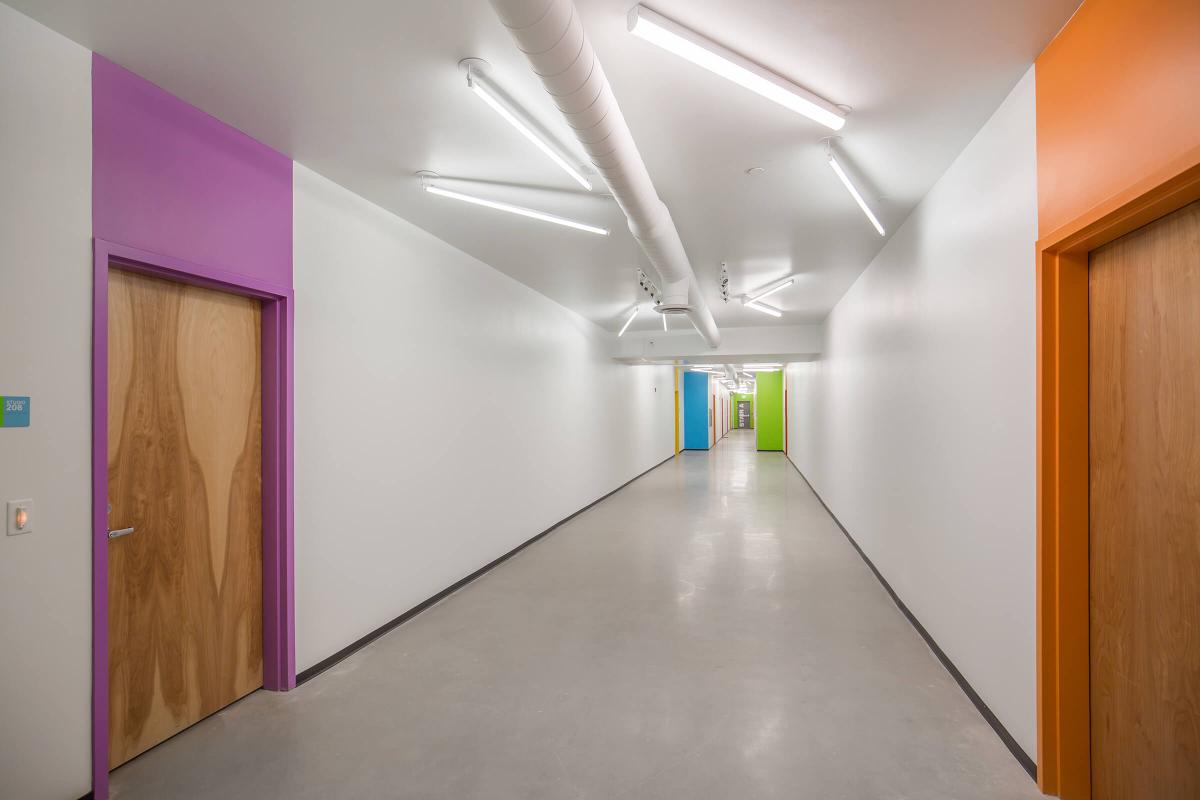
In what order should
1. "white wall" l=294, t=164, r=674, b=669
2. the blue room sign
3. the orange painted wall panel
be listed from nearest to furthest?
the orange painted wall panel
the blue room sign
"white wall" l=294, t=164, r=674, b=669

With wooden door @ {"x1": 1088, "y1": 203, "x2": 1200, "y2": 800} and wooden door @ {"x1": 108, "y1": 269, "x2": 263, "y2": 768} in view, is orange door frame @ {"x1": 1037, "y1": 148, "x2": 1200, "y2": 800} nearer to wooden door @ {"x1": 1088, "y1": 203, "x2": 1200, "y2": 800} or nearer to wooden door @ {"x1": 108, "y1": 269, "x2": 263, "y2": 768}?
wooden door @ {"x1": 1088, "y1": 203, "x2": 1200, "y2": 800}

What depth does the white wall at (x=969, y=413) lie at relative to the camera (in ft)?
7.60

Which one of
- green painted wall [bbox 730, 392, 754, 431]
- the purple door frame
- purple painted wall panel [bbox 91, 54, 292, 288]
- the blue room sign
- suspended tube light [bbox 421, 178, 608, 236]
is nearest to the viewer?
the blue room sign

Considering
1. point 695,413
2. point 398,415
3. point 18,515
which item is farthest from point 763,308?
point 695,413

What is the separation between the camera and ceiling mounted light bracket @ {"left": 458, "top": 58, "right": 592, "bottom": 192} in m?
2.22

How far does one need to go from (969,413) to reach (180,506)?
13.1 ft

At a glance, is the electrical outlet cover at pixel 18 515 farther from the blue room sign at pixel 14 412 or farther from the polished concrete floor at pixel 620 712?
the polished concrete floor at pixel 620 712

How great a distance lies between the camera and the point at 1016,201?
2365 mm

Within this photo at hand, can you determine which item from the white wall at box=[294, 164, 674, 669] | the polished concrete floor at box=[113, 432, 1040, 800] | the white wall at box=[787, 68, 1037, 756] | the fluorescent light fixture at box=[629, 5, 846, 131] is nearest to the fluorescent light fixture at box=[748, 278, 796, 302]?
the white wall at box=[787, 68, 1037, 756]

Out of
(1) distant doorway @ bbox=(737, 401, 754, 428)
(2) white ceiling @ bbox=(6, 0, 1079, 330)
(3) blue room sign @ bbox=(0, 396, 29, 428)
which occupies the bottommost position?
(1) distant doorway @ bbox=(737, 401, 754, 428)

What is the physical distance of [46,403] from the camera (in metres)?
Answer: 2.02

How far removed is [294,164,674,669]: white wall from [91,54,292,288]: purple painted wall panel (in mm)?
187

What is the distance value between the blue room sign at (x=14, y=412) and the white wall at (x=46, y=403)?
0.07ft

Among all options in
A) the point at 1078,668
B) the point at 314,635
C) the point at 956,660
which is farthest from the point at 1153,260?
the point at 314,635
